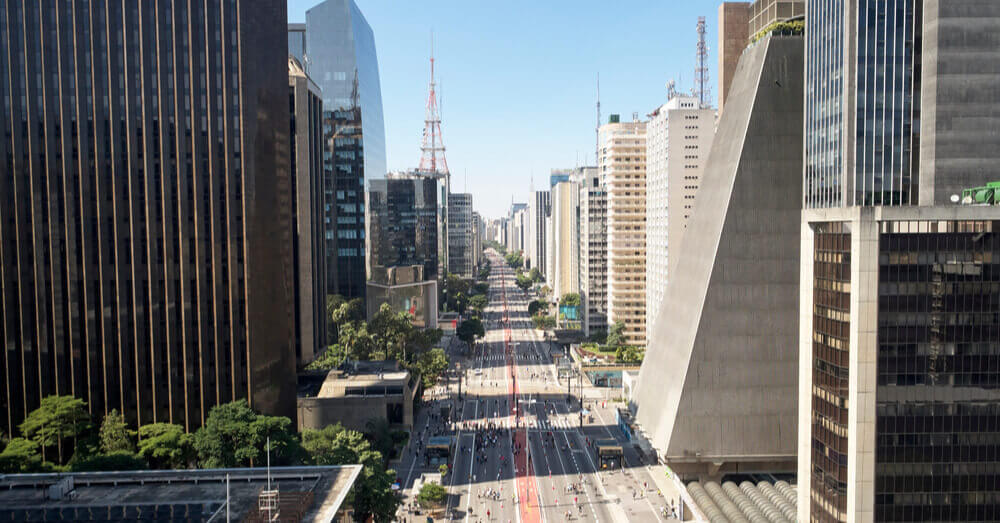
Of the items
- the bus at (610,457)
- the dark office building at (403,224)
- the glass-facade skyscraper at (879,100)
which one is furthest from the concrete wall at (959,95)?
the dark office building at (403,224)

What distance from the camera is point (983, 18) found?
4081 centimetres

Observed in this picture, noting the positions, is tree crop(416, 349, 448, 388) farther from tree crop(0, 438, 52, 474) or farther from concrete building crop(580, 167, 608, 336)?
tree crop(0, 438, 52, 474)

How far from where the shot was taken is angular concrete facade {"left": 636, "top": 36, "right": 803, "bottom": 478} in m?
55.8

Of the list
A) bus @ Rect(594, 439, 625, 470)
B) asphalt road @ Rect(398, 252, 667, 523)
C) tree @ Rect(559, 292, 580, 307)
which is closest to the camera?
asphalt road @ Rect(398, 252, 667, 523)

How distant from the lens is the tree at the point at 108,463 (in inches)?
2144

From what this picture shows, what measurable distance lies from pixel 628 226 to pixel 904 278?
102 metres

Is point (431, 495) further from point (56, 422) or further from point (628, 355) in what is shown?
point (628, 355)

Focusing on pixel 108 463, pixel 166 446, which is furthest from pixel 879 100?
pixel 108 463

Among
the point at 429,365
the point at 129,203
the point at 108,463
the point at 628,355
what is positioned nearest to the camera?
the point at 108,463

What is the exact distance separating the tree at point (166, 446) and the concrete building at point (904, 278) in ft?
163

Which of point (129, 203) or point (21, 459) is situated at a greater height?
point (129, 203)

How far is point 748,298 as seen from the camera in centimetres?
5791

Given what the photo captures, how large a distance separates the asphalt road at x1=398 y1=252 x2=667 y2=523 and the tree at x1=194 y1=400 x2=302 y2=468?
42.5 feet

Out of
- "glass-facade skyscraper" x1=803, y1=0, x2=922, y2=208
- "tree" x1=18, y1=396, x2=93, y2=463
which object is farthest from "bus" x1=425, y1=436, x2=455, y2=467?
"glass-facade skyscraper" x1=803, y1=0, x2=922, y2=208
